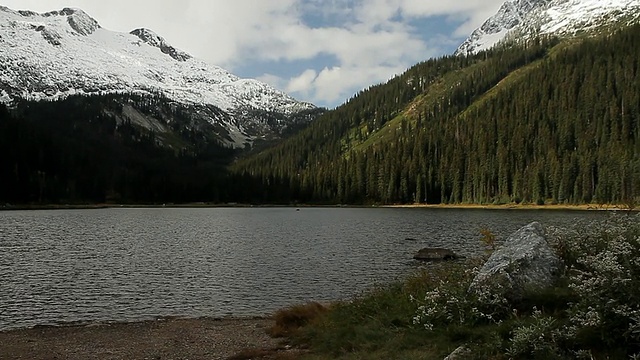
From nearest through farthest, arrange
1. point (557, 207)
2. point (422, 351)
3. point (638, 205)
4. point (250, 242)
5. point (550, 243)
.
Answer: point (422, 351)
point (550, 243)
point (638, 205)
point (250, 242)
point (557, 207)

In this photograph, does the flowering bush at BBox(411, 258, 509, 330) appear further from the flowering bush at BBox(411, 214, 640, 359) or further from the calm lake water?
the calm lake water

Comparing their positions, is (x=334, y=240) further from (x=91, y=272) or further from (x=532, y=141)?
(x=532, y=141)

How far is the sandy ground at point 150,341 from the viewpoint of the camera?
64.0ft

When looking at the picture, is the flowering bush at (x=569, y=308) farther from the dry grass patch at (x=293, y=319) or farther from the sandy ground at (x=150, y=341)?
the dry grass patch at (x=293, y=319)

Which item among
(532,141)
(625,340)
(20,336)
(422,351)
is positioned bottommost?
(20,336)

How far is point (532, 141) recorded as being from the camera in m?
199

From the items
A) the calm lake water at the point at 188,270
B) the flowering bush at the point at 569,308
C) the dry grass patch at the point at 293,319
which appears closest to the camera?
the flowering bush at the point at 569,308

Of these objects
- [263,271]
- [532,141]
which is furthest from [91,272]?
[532,141]

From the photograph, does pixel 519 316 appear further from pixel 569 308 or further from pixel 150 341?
pixel 150 341

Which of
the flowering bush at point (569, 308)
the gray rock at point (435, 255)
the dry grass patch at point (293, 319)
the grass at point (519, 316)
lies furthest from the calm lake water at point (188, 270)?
the flowering bush at point (569, 308)

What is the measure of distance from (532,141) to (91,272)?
624ft

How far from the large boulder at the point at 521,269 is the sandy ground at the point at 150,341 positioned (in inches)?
327

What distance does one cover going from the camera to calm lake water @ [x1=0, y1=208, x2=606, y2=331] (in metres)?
30.6

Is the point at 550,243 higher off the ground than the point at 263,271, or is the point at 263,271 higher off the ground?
the point at 550,243
